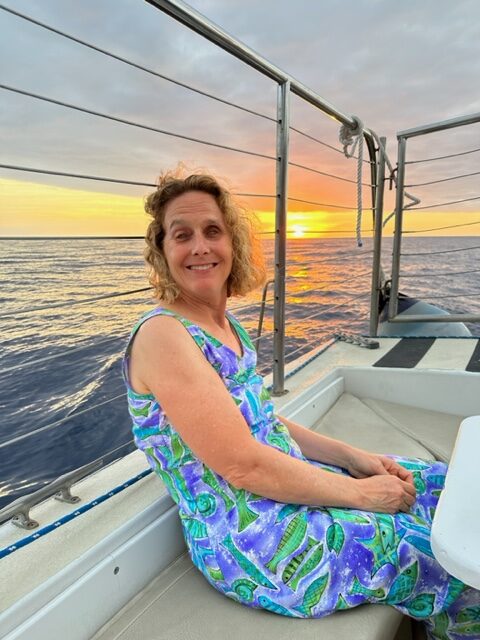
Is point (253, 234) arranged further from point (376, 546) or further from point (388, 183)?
point (388, 183)

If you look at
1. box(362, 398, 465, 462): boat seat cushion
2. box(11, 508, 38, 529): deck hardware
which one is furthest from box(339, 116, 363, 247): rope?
box(11, 508, 38, 529): deck hardware

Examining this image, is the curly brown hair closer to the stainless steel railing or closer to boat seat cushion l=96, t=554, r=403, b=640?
boat seat cushion l=96, t=554, r=403, b=640

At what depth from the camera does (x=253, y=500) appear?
86 cm

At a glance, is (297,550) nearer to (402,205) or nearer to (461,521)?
(461,521)

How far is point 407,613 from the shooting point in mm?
852

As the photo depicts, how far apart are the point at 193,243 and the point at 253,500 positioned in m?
0.58

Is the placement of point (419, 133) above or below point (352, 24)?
below

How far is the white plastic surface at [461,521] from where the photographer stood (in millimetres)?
533

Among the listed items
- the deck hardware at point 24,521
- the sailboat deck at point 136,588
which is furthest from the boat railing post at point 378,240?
the deck hardware at point 24,521

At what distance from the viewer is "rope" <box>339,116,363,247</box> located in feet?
7.14

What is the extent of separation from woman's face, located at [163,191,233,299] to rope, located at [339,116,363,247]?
56.8 inches

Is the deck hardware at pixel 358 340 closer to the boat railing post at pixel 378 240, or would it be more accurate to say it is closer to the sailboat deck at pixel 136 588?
the boat railing post at pixel 378 240

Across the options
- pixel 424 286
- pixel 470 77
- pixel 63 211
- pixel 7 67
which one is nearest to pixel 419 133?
pixel 63 211

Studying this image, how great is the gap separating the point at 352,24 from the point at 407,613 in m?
4.36
